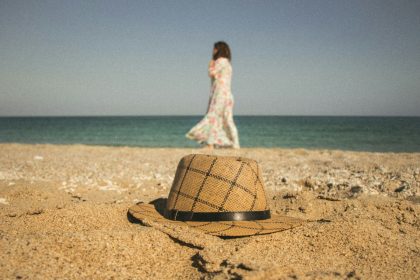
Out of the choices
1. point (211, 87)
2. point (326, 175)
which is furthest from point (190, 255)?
point (211, 87)

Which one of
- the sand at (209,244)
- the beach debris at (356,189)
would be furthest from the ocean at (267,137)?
the sand at (209,244)

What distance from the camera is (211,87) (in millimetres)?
10102

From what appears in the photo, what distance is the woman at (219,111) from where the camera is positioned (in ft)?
31.5

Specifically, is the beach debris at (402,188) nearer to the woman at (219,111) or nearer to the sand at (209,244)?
the sand at (209,244)

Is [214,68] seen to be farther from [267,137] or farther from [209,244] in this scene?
[267,137]

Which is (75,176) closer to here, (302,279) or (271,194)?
(271,194)

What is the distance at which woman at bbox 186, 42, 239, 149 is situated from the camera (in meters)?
9.61

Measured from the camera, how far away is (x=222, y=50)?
9.51m

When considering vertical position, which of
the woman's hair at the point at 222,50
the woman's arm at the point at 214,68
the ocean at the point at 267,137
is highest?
the woman's hair at the point at 222,50

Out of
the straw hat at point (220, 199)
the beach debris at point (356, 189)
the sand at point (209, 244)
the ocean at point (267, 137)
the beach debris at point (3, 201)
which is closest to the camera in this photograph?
the sand at point (209, 244)

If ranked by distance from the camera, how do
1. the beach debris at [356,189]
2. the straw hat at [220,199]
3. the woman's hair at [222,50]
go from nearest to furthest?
the straw hat at [220,199]
the beach debris at [356,189]
the woman's hair at [222,50]

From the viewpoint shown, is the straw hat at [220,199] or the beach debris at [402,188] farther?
the beach debris at [402,188]

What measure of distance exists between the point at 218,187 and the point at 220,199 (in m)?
0.09

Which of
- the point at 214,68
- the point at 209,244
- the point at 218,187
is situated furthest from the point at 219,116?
the point at 209,244
